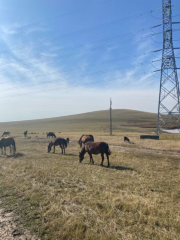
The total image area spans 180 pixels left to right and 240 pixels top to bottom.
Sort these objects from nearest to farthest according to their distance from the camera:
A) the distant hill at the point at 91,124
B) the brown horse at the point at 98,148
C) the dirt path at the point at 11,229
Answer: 1. the dirt path at the point at 11,229
2. the brown horse at the point at 98,148
3. the distant hill at the point at 91,124

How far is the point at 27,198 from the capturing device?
25.8 feet

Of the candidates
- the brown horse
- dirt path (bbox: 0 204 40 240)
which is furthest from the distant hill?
dirt path (bbox: 0 204 40 240)

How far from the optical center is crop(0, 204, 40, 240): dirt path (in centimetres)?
533

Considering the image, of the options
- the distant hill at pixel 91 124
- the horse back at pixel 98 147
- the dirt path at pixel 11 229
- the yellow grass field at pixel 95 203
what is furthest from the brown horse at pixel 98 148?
the distant hill at pixel 91 124

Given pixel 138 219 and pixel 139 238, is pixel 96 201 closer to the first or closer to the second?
pixel 138 219

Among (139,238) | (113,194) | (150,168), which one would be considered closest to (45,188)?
(113,194)

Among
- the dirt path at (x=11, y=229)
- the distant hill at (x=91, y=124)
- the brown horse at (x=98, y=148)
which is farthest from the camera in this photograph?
the distant hill at (x=91, y=124)

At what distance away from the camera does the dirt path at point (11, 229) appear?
5328mm

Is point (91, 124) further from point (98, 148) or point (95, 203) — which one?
point (95, 203)

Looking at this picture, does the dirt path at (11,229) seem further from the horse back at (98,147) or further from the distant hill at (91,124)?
the distant hill at (91,124)

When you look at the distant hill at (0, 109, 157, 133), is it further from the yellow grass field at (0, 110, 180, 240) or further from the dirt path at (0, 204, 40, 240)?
the dirt path at (0, 204, 40, 240)

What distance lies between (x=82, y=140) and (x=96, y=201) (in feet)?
51.9

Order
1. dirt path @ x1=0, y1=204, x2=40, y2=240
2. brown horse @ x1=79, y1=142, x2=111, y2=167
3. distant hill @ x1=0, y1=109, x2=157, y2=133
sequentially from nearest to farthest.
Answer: dirt path @ x1=0, y1=204, x2=40, y2=240, brown horse @ x1=79, y1=142, x2=111, y2=167, distant hill @ x1=0, y1=109, x2=157, y2=133

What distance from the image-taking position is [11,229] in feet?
18.8
